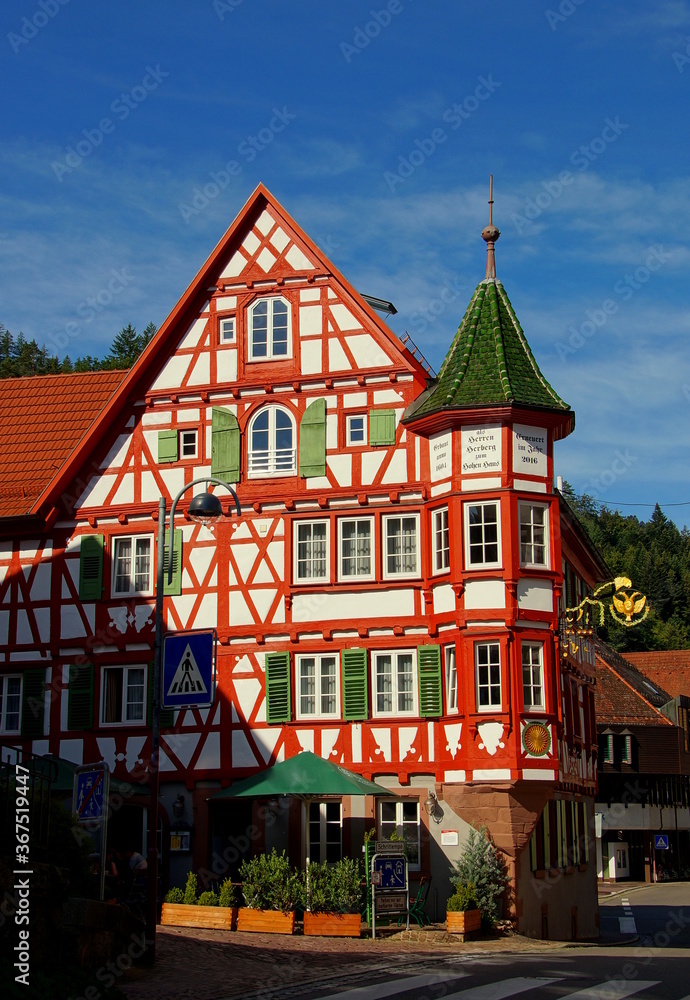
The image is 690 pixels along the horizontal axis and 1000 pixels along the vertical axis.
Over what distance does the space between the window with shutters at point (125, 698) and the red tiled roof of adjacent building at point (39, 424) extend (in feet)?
15.3

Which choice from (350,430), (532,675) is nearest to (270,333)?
(350,430)

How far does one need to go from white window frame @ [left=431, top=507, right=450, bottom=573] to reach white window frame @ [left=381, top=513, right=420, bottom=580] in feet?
1.80

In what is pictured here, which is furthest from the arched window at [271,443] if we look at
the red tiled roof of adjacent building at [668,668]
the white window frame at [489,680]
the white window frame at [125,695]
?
the red tiled roof of adjacent building at [668,668]

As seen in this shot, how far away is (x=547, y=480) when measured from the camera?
28.7m

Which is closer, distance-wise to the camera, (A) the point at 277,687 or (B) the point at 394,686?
(B) the point at 394,686

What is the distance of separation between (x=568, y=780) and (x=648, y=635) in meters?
77.8

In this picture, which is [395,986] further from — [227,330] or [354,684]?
[227,330]

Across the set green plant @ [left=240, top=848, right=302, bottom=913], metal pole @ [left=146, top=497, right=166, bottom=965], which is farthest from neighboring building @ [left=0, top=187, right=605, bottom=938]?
metal pole @ [left=146, top=497, right=166, bottom=965]

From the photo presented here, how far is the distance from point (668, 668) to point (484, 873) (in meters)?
60.7

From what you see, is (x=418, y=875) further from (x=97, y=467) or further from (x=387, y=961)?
(x=97, y=467)

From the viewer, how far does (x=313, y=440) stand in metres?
30.4

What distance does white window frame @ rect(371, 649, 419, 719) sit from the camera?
94.2 feet

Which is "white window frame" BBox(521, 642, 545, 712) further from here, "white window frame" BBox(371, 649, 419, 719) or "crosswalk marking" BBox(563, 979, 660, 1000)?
"crosswalk marking" BBox(563, 979, 660, 1000)

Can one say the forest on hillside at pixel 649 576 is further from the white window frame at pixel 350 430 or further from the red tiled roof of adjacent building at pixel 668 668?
the white window frame at pixel 350 430
